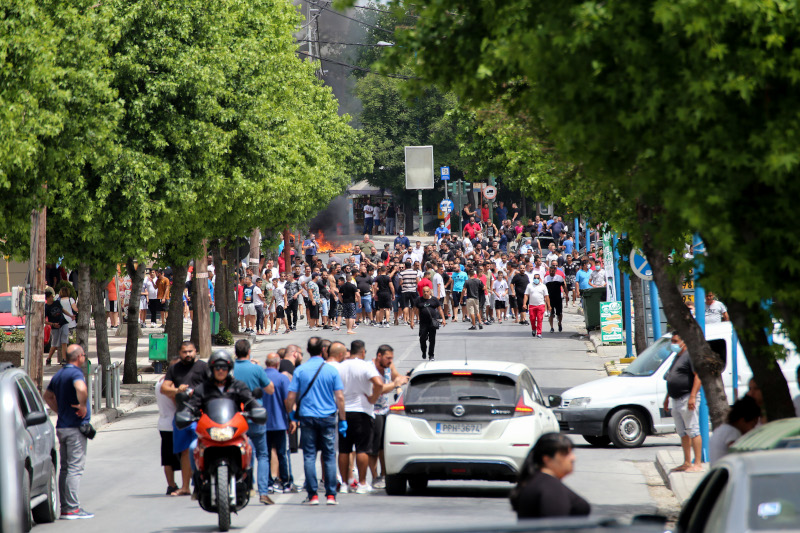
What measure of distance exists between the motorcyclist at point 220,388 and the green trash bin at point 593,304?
21.0 metres

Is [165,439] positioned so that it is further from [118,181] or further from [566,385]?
[566,385]

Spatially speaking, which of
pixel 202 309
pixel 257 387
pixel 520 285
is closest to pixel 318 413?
pixel 257 387

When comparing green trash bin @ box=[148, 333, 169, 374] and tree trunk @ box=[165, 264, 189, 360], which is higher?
tree trunk @ box=[165, 264, 189, 360]

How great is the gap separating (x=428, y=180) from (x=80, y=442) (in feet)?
178

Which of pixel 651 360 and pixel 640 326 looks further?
pixel 640 326

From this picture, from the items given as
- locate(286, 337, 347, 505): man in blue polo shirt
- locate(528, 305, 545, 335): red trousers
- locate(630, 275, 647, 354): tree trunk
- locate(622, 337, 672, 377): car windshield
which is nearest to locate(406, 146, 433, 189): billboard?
locate(528, 305, 545, 335): red trousers

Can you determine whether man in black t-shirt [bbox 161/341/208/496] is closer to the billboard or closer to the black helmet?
the black helmet

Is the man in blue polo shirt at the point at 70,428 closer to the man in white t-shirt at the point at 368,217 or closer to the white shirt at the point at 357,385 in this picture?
the white shirt at the point at 357,385

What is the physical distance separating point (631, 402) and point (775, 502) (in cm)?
1114

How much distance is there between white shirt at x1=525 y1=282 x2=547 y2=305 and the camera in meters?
31.9

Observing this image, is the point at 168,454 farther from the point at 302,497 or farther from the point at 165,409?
the point at 302,497

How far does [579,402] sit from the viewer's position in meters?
16.9

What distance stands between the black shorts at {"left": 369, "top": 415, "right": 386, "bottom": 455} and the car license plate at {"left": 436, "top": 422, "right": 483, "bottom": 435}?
1.02 meters

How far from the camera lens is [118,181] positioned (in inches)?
842
